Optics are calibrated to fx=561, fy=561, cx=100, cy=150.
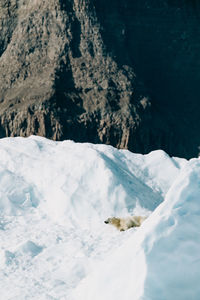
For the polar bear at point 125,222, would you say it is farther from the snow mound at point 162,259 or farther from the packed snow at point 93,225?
the snow mound at point 162,259

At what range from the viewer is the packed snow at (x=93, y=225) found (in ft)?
15.4

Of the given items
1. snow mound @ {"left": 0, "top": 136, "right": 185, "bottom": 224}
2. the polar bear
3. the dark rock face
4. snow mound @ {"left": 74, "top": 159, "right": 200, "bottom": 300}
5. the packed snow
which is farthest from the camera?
the dark rock face

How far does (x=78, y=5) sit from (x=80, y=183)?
36.8m

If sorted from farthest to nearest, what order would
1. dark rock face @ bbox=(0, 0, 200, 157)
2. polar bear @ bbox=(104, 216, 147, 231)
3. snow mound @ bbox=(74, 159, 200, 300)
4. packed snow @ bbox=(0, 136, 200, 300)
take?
dark rock face @ bbox=(0, 0, 200, 157)
polar bear @ bbox=(104, 216, 147, 231)
packed snow @ bbox=(0, 136, 200, 300)
snow mound @ bbox=(74, 159, 200, 300)

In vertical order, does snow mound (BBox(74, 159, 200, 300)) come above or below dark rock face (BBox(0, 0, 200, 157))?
above

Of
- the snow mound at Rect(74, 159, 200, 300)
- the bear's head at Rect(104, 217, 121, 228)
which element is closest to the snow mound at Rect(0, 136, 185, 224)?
the bear's head at Rect(104, 217, 121, 228)

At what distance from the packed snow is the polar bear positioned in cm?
12

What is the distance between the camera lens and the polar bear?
7.49 m

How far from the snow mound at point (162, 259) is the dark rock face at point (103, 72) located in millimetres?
33377

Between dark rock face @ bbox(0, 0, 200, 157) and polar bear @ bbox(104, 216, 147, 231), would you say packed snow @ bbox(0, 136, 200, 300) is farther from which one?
dark rock face @ bbox(0, 0, 200, 157)

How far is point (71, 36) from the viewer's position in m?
42.8

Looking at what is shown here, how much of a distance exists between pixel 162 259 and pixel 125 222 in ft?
9.67

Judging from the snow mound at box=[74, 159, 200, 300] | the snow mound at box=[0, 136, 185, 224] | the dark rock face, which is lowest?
the dark rock face

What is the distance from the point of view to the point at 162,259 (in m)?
4.65
